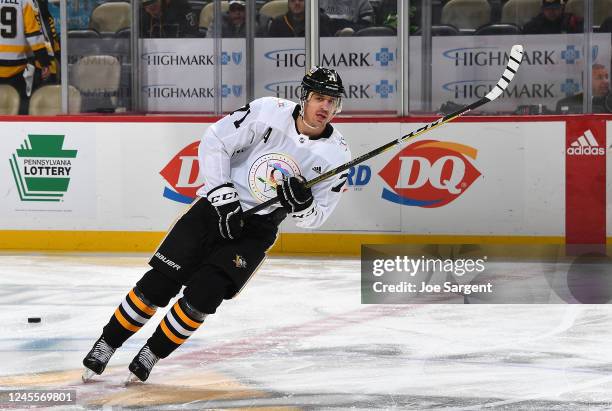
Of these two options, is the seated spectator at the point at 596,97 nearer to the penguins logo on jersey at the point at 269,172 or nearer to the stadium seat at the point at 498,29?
the stadium seat at the point at 498,29

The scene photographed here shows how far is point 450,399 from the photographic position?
3510mm

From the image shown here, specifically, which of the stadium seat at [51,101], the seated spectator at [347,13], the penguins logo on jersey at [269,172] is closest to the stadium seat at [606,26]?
the seated spectator at [347,13]

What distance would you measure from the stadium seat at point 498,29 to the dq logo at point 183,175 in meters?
1.73

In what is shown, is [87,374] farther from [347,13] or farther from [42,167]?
[347,13]

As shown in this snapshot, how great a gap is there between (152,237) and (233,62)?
1.15m

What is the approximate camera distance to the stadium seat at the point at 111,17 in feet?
23.7

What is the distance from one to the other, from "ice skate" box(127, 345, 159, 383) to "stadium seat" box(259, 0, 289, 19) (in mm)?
3855

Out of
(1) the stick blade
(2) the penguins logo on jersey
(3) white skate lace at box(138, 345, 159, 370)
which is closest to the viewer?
(3) white skate lace at box(138, 345, 159, 370)

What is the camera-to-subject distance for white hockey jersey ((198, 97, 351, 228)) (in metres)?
3.71

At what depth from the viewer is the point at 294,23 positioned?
281 inches

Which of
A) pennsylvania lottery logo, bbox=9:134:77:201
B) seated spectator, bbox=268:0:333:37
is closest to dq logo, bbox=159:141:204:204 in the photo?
pennsylvania lottery logo, bbox=9:134:77:201

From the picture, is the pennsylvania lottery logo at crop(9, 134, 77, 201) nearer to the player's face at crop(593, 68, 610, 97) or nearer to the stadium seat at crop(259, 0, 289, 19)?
the stadium seat at crop(259, 0, 289, 19)

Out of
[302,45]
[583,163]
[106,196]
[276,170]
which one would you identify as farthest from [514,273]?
[276,170]

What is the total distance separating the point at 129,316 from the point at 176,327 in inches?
A: 6.5
